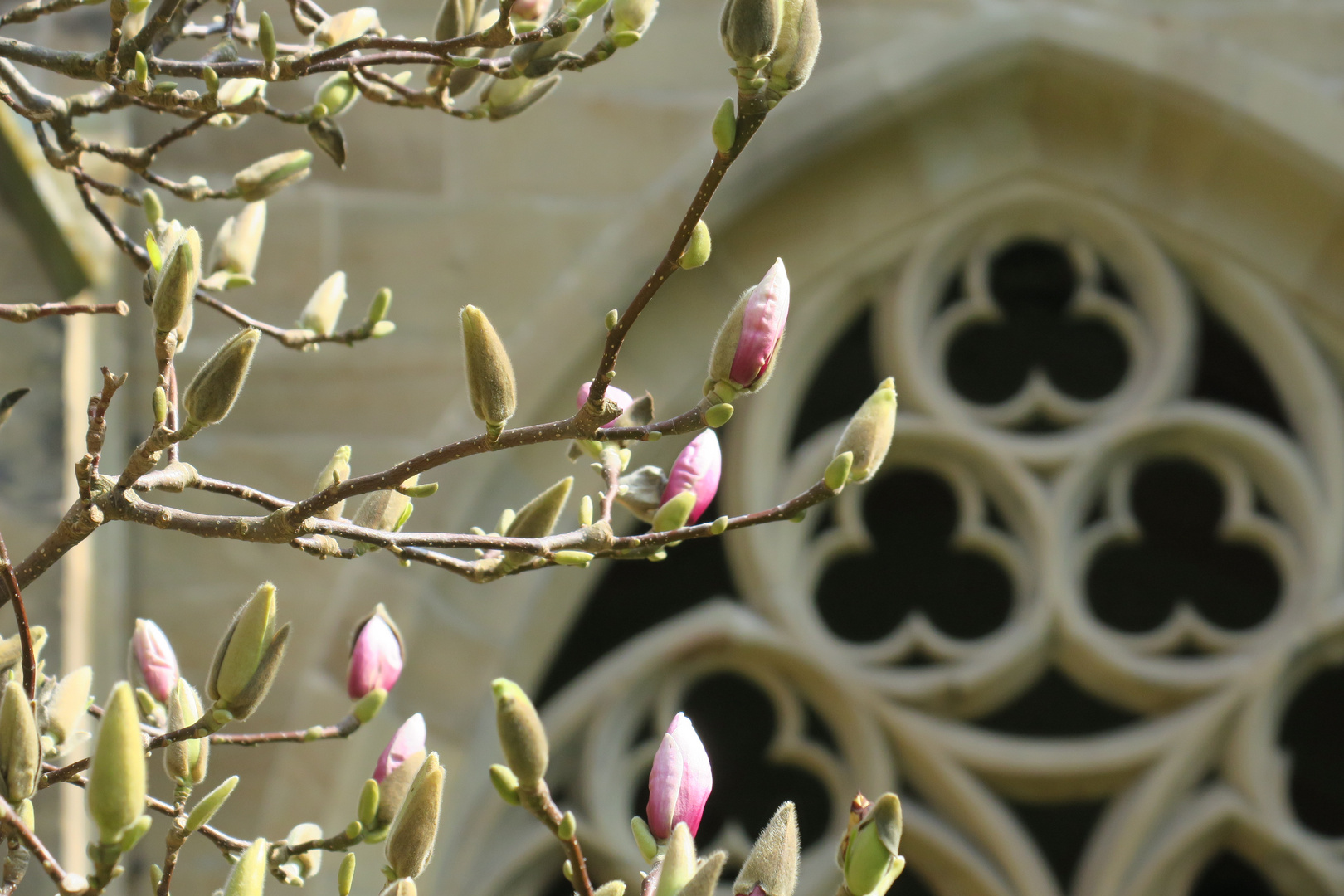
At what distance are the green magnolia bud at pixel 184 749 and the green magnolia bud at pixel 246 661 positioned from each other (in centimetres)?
4

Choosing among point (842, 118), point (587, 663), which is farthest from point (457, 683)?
point (842, 118)

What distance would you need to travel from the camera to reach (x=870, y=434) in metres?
0.76

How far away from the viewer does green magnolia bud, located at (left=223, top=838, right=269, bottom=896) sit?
0.63 meters

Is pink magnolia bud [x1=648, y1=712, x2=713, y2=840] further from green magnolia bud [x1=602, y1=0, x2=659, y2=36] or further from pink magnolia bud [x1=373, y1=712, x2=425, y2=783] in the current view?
green magnolia bud [x1=602, y1=0, x2=659, y2=36]

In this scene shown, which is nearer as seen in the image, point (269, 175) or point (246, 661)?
point (246, 661)

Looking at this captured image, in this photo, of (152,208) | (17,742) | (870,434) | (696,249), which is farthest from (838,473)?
(152,208)

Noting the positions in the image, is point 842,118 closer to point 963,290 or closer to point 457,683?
point 963,290

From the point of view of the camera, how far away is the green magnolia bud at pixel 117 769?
554mm

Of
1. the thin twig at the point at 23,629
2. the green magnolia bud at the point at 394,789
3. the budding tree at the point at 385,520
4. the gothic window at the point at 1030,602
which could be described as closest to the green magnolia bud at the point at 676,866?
the budding tree at the point at 385,520

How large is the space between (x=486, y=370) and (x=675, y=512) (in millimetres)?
133

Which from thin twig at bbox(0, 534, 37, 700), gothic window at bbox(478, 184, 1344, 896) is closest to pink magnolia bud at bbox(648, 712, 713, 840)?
thin twig at bbox(0, 534, 37, 700)

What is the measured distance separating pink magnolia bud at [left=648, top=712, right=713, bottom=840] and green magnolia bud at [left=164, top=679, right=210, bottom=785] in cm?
24

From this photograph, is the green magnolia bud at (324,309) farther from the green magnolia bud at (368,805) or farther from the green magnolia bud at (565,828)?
the green magnolia bud at (565,828)

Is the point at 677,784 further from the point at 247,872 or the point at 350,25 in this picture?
the point at 350,25
